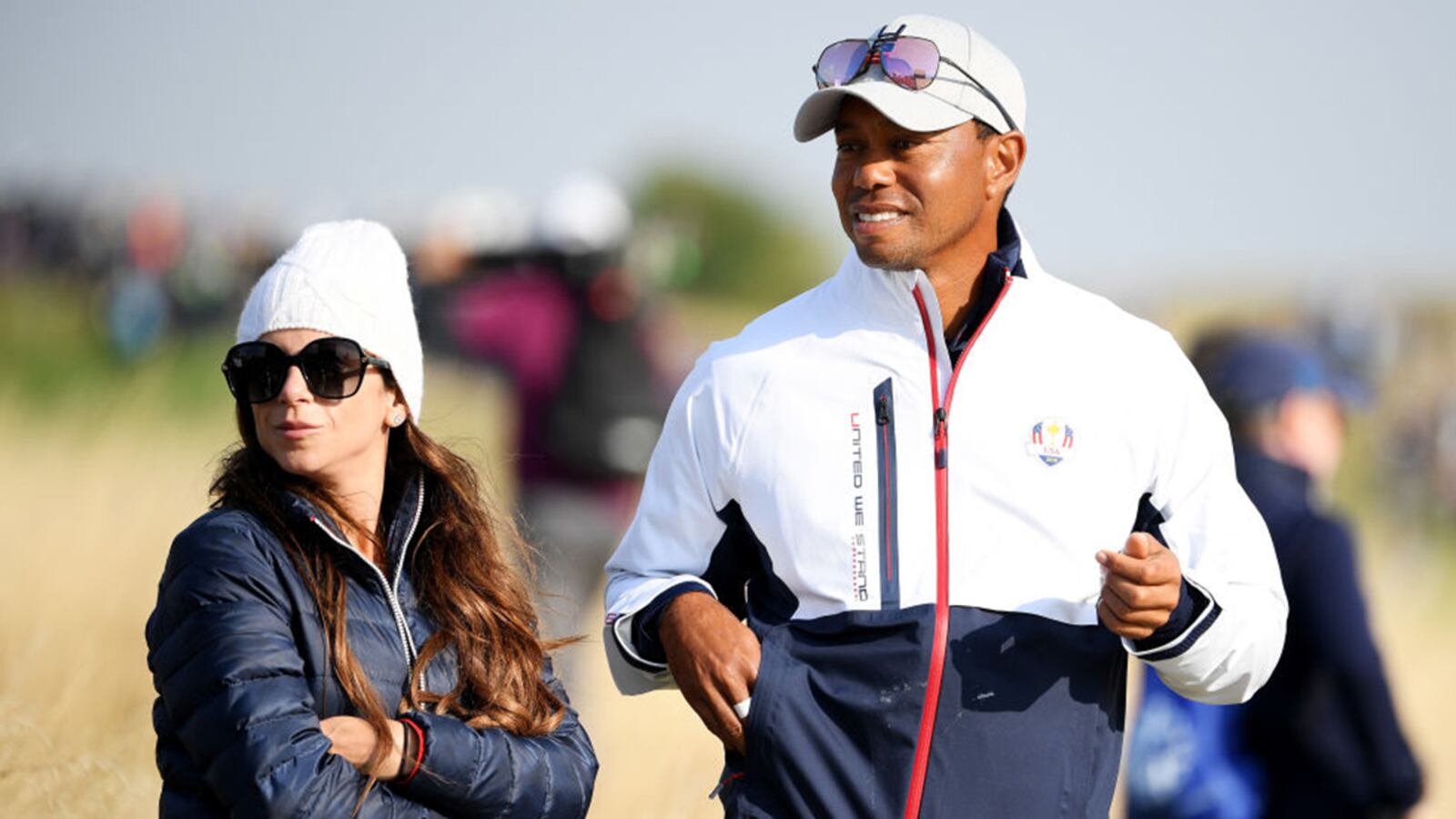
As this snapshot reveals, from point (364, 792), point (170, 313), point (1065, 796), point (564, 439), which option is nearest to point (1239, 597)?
point (1065, 796)

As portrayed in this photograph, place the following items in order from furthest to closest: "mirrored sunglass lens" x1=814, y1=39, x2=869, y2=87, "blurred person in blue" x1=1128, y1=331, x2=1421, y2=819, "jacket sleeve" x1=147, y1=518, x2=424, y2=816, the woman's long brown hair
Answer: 1. "blurred person in blue" x1=1128, y1=331, x2=1421, y2=819
2. "mirrored sunglass lens" x1=814, y1=39, x2=869, y2=87
3. the woman's long brown hair
4. "jacket sleeve" x1=147, y1=518, x2=424, y2=816

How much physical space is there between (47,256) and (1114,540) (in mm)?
23184

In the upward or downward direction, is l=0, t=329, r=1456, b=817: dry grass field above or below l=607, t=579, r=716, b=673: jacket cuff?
below

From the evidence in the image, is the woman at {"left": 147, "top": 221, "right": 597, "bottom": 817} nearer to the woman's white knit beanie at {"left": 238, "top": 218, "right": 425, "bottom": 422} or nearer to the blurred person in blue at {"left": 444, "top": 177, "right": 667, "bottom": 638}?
the woman's white knit beanie at {"left": 238, "top": 218, "right": 425, "bottom": 422}

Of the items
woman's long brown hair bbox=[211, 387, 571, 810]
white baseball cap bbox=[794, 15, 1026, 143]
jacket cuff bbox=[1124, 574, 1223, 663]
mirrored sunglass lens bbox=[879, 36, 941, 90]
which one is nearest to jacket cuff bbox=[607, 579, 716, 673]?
woman's long brown hair bbox=[211, 387, 571, 810]

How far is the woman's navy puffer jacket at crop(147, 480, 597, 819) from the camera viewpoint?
293cm

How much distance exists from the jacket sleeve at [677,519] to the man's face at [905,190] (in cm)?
38

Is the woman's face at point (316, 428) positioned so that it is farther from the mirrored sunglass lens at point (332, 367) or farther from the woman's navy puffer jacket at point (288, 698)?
the woman's navy puffer jacket at point (288, 698)

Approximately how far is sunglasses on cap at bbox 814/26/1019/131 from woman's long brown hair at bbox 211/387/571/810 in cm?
98

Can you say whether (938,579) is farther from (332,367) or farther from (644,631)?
(332,367)

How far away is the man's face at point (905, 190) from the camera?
11.5ft

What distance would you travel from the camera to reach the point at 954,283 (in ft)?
11.8

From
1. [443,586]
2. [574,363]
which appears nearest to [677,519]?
[443,586]

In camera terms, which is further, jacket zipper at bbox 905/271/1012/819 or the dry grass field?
the dry grass field
